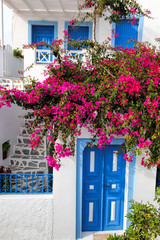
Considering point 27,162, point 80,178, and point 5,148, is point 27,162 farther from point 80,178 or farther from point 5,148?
point 80,178

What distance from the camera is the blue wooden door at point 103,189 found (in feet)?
17.7

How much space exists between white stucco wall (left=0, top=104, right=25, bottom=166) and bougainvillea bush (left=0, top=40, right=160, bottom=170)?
247 cm

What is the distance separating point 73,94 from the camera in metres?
4.37

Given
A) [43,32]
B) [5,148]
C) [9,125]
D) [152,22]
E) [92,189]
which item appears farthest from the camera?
[43,32]

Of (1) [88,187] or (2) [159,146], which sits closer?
(2) [159,146]

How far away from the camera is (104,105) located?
437cm

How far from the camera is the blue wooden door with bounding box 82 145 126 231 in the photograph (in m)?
5.41

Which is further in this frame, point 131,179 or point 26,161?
point 26,161

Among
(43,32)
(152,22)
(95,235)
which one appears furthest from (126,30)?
(95,235)

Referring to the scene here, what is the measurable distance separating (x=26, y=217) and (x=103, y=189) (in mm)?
2065

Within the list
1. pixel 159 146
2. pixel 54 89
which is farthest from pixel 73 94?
pixel 159 146

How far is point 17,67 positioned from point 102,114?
6.96 metres

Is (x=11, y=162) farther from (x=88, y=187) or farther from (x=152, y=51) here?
(x=152, y=51)

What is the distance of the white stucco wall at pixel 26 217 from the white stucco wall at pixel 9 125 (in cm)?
199
